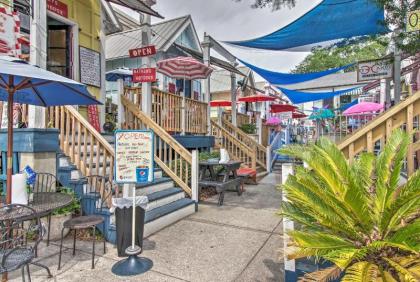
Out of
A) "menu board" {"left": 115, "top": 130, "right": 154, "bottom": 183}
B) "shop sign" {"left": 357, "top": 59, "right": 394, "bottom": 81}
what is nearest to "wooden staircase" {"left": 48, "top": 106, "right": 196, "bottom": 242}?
"menu board" {"left": 115, "top": 130, "right": 154, "bottom": 183}

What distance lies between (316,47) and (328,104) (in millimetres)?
22881

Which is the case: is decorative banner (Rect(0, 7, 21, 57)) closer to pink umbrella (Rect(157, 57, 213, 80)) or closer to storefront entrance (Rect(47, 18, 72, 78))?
storefront entrance (Rect(47, 18, 72, 78))

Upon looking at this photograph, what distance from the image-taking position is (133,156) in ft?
12.1

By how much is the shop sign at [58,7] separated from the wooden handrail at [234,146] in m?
5.66

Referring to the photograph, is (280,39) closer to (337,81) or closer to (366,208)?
(366,208)

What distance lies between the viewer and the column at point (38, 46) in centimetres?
438

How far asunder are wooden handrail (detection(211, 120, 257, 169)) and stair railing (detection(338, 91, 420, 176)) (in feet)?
19.9

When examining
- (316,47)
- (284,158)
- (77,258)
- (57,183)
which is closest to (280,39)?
(316,47)

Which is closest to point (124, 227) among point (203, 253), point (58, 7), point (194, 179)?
point (203, 253)

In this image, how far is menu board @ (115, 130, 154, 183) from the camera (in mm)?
3643

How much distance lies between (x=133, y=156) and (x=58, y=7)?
512 cm

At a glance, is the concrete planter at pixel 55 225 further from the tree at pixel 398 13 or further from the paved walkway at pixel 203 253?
the tree at pixel 398 13

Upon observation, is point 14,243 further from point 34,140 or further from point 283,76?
point 283,76

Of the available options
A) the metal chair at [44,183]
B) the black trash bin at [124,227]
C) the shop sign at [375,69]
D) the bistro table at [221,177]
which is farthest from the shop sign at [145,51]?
the shop sign at [375,69]
